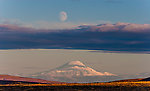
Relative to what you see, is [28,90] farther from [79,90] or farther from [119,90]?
[119,90]

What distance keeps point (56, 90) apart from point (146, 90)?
69.3 ft

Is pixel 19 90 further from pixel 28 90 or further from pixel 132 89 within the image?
pixel 132 89

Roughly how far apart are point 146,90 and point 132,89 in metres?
3.62

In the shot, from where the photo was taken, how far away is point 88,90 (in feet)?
220

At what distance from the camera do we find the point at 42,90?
229 feet

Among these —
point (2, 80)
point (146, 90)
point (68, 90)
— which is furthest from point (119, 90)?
point (2, 80)

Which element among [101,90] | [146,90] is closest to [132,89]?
[146,90]

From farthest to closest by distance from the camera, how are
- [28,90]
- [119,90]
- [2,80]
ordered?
[2,80] → [28,90] → [119,90]

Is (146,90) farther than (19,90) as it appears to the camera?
No

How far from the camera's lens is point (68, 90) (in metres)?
66.8

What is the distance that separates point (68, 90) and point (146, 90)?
59.2 ft

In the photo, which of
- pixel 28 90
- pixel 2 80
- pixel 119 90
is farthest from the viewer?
pixel 2 80

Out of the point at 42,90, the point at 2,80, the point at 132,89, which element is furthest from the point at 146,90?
the point at 2,80

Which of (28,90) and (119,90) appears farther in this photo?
(28,90)
